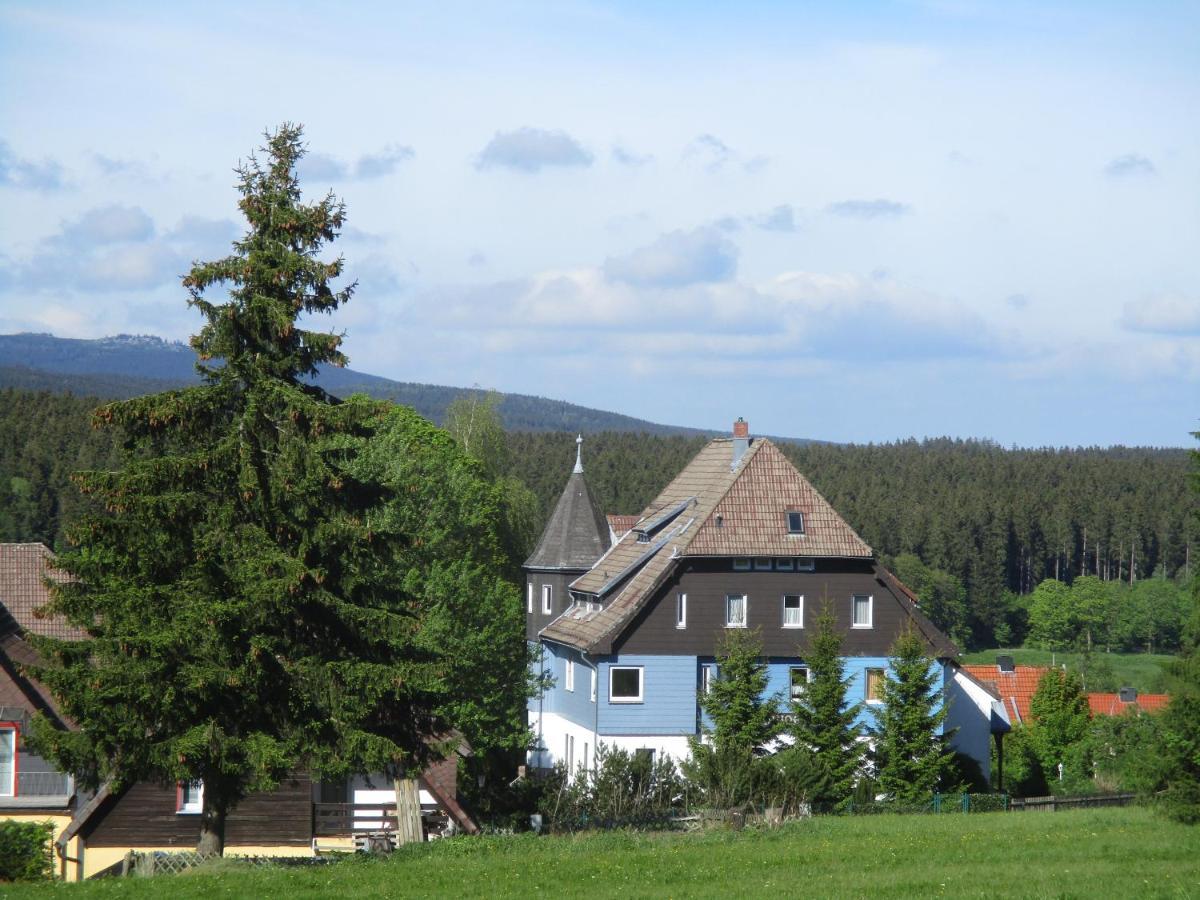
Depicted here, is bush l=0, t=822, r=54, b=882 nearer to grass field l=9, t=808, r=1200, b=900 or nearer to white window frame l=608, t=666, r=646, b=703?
grass field l=9, t=808, r=1200, b=900

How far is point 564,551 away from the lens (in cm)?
4934

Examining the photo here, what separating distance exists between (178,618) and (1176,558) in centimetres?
15534

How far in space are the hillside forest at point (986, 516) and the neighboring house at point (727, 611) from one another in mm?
77321

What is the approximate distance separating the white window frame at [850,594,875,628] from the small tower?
998cm

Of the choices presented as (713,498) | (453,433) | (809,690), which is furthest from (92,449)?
(809,690)

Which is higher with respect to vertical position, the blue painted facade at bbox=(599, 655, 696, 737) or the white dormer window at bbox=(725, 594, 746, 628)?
the white dormer window at bbox=(725, 594, 746, 628)

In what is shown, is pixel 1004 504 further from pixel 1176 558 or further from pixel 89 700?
pixel 89 700

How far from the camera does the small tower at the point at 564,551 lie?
161 feet

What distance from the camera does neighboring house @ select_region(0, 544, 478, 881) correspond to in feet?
95.0

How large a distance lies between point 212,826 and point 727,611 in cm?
2146

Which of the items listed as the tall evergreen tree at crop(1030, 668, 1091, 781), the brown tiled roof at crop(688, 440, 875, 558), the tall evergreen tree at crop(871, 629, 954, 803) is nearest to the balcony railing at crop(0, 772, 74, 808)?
the brown tiled roof at crop(688, 440, 875, 558)

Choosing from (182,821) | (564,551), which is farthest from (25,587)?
(564,551)

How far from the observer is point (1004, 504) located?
156m

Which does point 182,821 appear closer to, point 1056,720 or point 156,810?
point 156,810
